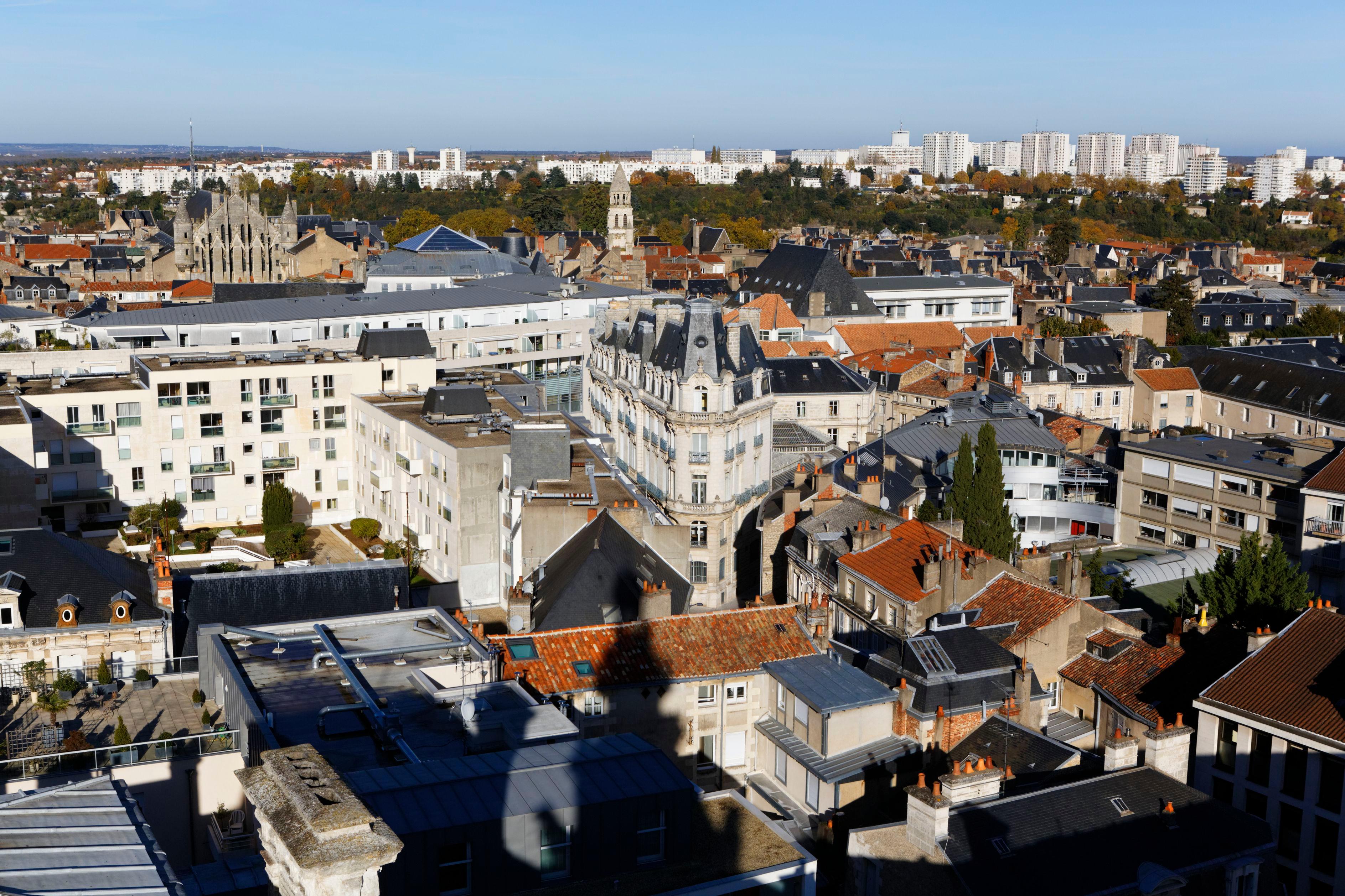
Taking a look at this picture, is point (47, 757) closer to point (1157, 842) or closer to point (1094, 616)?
point (1157, 842)

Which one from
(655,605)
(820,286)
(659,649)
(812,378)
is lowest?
(659,649)

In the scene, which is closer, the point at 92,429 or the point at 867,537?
the point at 867,537

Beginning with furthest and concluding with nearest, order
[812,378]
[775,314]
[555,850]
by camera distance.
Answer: [775,314]
[812,378]
[555,850]

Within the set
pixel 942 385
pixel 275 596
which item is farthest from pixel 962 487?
pixel 942 385

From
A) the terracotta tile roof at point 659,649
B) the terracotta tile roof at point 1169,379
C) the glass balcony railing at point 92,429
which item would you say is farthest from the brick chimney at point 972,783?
the terracotta tile roof at point 1169,379

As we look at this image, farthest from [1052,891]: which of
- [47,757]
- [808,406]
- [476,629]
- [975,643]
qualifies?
[808,406]

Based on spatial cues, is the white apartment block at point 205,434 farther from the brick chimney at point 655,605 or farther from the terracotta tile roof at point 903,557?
the brick chimney at point 655,605

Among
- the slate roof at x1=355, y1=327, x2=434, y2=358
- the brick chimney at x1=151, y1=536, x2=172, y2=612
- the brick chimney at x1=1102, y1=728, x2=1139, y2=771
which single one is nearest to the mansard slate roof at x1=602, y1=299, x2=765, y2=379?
the slate roof at x1=355, y1=327, x2=434, y2=358

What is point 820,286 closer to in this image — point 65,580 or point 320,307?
point 320,307
